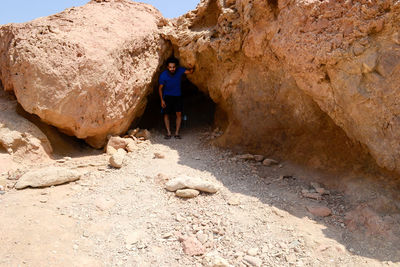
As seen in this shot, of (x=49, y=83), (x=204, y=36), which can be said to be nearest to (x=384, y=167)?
(x=204, y=36)

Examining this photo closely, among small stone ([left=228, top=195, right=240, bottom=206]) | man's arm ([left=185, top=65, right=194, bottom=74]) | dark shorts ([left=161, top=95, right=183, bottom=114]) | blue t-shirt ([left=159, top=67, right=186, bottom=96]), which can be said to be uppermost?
man's arm ([left=185, top=65, right=194, bottom=74])

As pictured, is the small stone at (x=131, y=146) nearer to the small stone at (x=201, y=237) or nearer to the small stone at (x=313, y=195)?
the small stone at (x=201, y=237)

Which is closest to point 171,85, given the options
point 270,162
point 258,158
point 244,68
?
point 244,68

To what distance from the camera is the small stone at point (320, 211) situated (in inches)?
107

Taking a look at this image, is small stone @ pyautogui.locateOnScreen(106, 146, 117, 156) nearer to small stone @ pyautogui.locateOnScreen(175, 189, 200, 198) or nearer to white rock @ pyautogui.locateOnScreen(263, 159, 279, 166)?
small stone @ pyautogui.locateOnScreen(175, 189, 200, 198)

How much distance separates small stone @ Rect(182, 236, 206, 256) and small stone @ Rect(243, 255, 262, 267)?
321 mm

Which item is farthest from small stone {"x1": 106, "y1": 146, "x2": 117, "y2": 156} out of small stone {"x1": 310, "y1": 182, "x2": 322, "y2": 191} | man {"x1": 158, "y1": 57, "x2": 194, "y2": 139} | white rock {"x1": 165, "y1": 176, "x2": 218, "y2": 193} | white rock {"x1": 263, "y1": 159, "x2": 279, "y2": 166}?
small stone {"x1": 310, "y1": 182, "x2": 322, "y2": 191}

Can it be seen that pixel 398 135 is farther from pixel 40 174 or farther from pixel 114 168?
pixel 40 174

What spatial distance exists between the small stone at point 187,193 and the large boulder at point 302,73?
139 centimetres

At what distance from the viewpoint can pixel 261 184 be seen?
10.8 ft

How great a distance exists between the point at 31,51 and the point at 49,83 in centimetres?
46

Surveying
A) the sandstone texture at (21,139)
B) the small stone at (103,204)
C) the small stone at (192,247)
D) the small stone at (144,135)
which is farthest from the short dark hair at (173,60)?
the small stone at (192,247)

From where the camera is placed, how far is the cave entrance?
5168mm

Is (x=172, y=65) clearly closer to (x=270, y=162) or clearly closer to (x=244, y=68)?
(x=244, y=68)
